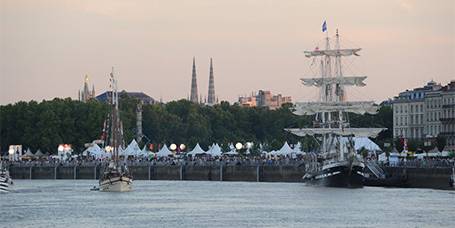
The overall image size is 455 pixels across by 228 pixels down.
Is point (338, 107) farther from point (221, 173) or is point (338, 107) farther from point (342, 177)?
point (221, 173)

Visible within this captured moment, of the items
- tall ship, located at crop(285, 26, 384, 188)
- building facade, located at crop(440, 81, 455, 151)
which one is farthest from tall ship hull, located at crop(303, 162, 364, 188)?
building facade, located at crop(440, 81, 455, 151)

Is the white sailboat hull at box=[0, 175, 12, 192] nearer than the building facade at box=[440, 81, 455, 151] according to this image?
Yes

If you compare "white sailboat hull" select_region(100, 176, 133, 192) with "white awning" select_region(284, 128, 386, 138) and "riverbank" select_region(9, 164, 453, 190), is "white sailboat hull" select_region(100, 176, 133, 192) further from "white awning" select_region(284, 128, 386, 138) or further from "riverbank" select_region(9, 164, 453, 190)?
"white awning" select_region(284, 128, 386, 138)

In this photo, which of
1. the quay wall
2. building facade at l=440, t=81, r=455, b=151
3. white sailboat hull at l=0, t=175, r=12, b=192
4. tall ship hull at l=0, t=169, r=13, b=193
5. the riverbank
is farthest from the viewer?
building facade at l=440, t=81, r=455, b=151

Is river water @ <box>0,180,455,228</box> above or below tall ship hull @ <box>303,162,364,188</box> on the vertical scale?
below

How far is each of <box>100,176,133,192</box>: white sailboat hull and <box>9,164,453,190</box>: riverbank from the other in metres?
22.7

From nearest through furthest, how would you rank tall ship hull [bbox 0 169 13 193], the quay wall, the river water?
1. the river water
2. tall ship hull [bbox 0 169 13 193]
3. the quay wall

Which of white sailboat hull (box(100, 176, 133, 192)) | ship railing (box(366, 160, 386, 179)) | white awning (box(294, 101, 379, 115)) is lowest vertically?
white sailboat hull (box(100, 176, 133, 192))

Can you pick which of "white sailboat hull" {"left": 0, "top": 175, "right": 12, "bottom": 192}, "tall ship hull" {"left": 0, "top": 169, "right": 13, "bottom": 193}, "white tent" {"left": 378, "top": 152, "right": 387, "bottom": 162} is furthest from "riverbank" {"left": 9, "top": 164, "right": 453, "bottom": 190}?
"white sailboat hull" {"left": 0, "top": 175, "right": 12, "bottom": 192}

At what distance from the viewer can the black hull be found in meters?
135

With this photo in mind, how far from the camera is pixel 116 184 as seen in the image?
132 meters

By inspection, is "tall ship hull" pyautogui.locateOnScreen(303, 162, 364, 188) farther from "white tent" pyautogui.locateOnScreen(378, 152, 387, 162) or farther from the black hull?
"white tent" pyautogui.locateOnScreen(378, 152, 387, 162)

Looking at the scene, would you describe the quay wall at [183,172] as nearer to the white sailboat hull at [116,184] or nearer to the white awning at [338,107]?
the white awning at [338,107]

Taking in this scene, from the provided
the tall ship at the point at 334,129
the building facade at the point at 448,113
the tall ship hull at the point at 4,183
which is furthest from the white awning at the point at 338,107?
the building facade at the point at 448,113
